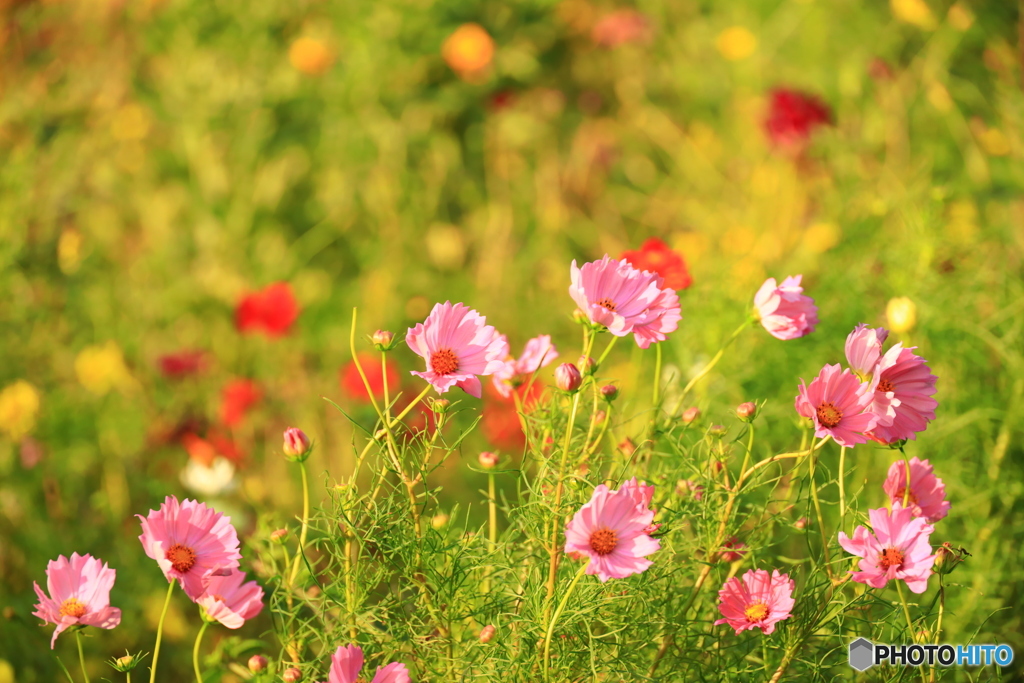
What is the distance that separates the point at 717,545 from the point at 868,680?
0.83 ft

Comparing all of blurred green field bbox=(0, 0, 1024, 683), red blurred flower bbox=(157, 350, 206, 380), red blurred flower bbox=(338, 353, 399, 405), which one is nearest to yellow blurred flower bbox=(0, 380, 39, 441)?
blurred green field bbox=(0, 0, 1024, 683)

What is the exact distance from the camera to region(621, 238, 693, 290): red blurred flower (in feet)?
2.93

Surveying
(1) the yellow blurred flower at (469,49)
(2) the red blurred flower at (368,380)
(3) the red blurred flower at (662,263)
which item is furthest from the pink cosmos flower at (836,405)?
(1) the yellow blurred flower at (469,49)

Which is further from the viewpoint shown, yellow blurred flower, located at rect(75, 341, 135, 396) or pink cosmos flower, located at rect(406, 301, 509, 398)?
yellow blurred flower, located at rect(75, 341, 135, 396)

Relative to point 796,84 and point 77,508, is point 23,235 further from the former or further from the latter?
point 796,84

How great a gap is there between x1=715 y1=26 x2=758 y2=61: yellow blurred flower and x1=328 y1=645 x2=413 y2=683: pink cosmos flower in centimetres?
217

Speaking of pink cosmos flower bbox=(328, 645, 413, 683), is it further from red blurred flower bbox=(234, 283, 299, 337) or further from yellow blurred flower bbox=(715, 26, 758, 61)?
yellow blurred flower bbox=(715, 26, 758, 61)

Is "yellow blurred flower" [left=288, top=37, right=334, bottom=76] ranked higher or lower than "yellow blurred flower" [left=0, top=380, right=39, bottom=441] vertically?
higher

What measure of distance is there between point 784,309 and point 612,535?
292mm

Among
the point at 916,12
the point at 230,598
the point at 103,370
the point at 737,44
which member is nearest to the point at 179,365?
the point at 103,370

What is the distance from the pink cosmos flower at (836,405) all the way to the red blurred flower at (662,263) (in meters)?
0.27

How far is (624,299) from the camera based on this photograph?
69cm

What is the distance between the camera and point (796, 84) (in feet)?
7.62

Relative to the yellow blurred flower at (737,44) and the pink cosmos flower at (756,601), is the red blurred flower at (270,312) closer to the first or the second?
the pink cosmos flower at (756,601)
